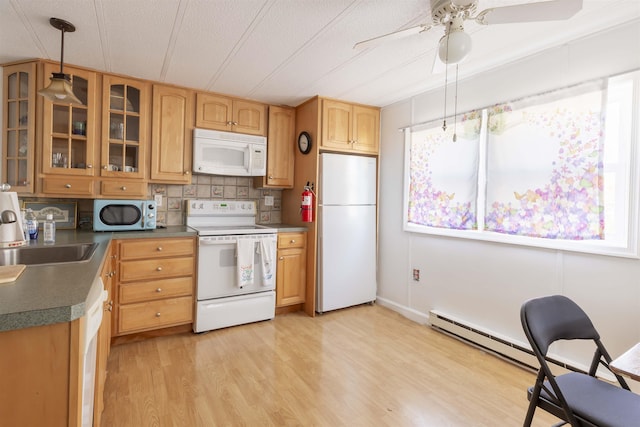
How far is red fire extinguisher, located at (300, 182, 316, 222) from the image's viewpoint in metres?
3.24

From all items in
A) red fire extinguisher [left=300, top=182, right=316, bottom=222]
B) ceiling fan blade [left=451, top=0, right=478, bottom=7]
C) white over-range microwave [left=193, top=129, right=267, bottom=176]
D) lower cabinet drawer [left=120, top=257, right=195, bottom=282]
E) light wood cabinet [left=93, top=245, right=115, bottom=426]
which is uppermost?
ceiling fan blade [left=451, top=0, right=478, bottom=7]

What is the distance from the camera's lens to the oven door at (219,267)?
112 inches

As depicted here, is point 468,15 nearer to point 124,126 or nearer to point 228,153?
point 228,153

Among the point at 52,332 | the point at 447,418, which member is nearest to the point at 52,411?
the point at 52,332

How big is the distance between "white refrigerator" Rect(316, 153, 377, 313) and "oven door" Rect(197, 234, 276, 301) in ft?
2.35

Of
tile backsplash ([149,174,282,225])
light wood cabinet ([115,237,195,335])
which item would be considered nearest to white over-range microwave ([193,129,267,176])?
tile backsplash ([149,174,282,225])

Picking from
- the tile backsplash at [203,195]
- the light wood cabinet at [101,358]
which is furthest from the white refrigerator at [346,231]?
the light wood cabinet at [101,358]

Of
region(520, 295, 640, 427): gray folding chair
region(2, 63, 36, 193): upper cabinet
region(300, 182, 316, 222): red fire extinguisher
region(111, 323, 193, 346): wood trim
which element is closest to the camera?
region(520, 295, 640, 427): gray folding chair

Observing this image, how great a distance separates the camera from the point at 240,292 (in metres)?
3.04

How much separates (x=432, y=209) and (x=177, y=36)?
2.48m

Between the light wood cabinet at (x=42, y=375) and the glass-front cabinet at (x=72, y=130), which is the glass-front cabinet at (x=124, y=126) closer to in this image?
the glass-front cabinet at (x=72, y=130)

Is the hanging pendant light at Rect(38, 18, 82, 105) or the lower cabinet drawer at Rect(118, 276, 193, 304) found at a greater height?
the hanging pendant light at Rect(38, 18, 82, 105)

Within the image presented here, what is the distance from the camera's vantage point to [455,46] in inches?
58.6

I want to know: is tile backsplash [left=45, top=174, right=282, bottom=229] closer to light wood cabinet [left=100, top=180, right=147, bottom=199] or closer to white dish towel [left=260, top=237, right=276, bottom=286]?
light wood cabinet [left=100, top=180, right=147, bottom=199]
